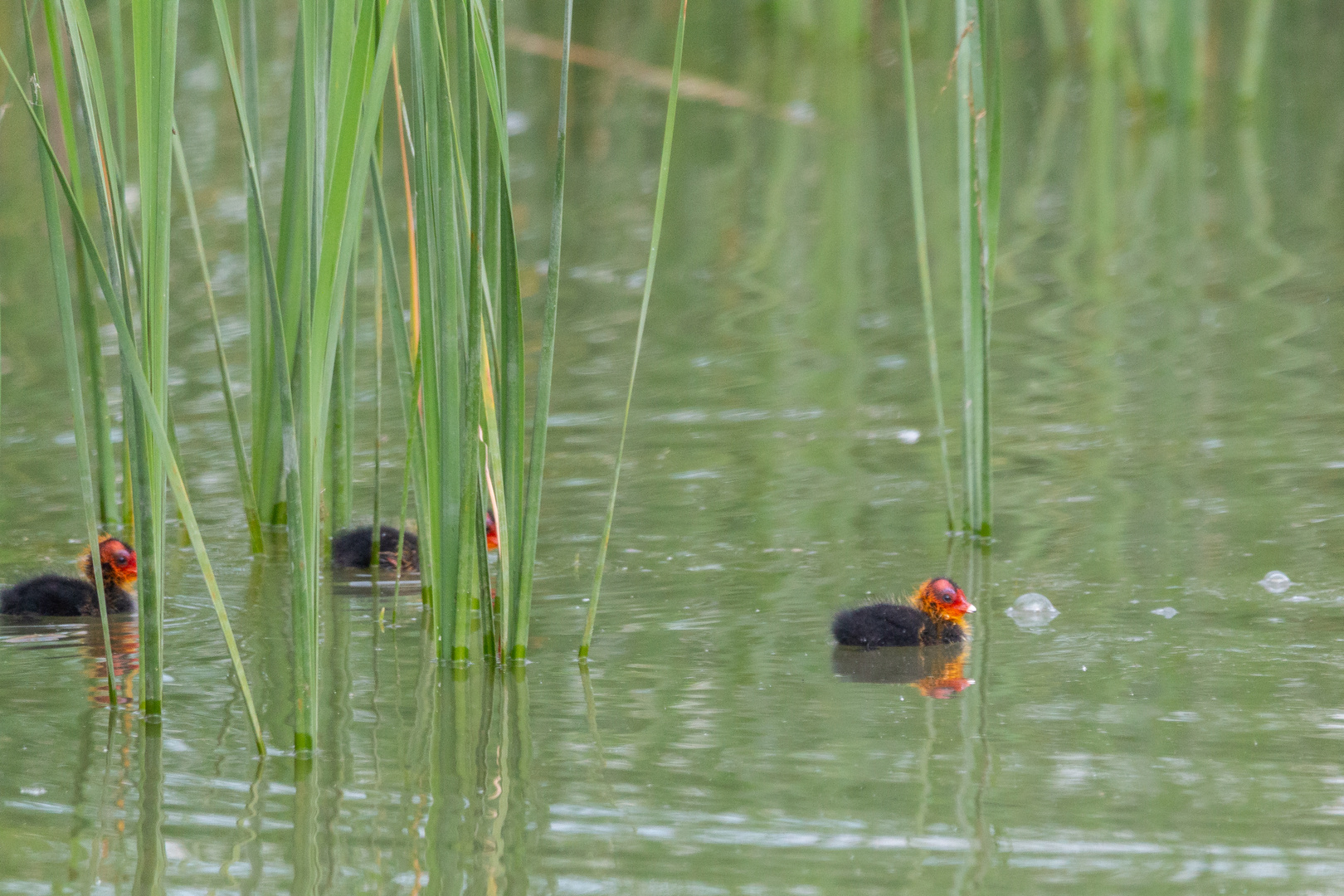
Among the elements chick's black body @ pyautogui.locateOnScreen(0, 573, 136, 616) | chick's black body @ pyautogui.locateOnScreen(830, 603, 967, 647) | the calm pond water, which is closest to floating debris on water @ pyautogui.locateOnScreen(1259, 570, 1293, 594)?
the calm pond water

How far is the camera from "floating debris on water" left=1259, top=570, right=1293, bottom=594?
16.0ft

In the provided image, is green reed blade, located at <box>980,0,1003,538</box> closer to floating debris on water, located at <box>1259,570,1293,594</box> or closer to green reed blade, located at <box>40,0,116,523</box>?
floating debris on water, located at <box>1259,570,1293,594</box>

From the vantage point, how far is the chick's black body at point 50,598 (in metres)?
4.98

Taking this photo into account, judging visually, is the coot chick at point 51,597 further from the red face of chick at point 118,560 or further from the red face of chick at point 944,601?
the red face of chick at point 944,601

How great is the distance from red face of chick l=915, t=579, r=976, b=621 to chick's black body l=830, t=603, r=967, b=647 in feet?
0.14

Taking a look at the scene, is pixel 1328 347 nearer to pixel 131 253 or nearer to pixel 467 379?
pixel 467 379

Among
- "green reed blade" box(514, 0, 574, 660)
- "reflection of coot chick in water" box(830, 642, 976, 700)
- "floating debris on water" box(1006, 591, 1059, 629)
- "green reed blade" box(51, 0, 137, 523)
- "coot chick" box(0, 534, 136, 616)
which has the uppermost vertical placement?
"green reed blade" box(51, 0, 137, 523)

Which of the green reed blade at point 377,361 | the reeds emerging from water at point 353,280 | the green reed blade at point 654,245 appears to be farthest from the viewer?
the green reed blade at point 377,361

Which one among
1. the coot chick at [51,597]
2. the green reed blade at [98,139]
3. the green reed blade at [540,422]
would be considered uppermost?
the green reed blade at [98,139]

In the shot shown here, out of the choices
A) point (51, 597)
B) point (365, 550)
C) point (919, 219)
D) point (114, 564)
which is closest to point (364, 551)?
point (365, 550)

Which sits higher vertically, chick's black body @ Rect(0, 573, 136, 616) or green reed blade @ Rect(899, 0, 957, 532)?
green reed blade @ Rect(899, 0, 957, 532)

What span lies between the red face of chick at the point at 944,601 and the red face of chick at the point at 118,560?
90.8 inches

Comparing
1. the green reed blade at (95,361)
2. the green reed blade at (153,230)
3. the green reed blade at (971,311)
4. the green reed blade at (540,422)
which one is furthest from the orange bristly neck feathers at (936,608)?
the green reed blade at (95,361)

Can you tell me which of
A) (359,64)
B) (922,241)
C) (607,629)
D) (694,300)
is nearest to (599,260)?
(694,300)
